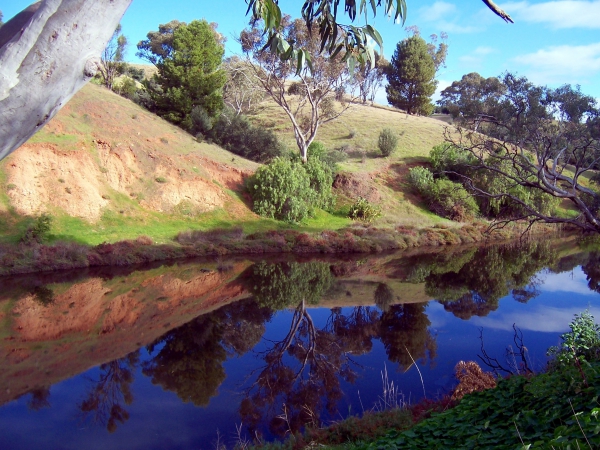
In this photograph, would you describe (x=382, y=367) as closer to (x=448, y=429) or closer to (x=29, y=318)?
(x=448, y=429)

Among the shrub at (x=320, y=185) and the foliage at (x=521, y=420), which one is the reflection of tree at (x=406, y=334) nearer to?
the foliage at (x=521, y=420)

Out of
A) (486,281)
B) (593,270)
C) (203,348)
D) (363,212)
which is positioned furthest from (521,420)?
(363,212)

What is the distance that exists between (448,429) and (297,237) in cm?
2023

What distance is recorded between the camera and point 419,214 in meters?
33.4

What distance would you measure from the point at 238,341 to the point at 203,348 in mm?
1045

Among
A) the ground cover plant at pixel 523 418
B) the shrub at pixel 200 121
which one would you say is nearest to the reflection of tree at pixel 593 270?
the ground cover plant at pixel 523 418

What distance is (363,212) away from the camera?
30.9m

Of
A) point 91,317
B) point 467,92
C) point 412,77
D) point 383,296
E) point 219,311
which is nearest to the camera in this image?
point 91,317

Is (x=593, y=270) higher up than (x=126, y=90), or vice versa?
(x=126, y=90)

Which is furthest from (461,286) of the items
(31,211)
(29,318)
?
(31,211)

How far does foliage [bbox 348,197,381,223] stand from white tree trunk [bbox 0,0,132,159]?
28.6 meters

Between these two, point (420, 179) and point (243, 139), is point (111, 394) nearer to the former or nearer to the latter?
point (243, 139)

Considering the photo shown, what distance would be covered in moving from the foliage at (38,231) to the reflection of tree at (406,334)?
1424 cm

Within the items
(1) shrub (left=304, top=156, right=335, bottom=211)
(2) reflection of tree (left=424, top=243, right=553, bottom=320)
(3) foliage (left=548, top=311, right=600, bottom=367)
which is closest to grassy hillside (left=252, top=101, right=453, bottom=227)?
(1) shrub (left=304, top=156, right=335, bottom=211)
